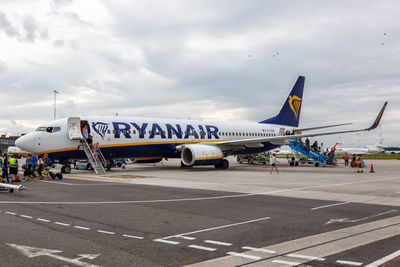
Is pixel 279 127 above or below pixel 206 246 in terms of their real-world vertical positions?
above

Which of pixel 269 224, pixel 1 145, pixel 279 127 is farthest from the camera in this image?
pixel 1 145

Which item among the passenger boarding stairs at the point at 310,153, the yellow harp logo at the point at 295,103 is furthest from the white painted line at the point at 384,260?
the yellow harp logo at the point at 295,103

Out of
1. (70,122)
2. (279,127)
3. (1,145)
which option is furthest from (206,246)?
(1,145)

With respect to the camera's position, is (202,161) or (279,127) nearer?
(202,161)

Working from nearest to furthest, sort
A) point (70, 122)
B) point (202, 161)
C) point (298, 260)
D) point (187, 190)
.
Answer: point (298, 260)
point (187, 190)
point (70, 122)
point (202, 161)

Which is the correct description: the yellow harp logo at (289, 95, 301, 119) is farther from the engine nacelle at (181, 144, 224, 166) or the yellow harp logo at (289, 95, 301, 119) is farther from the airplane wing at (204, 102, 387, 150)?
the engine nacelle at (181, 144, 224, 166)

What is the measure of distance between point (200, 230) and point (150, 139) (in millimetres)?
20360

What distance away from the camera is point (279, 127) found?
1555 inches

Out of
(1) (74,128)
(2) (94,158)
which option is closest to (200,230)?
(2) (94,158)

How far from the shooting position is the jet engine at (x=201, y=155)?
87.5ft

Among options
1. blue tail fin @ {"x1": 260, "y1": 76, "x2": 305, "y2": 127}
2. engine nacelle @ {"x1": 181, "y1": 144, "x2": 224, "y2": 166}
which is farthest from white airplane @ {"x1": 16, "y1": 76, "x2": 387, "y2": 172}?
blue tail fin @ {"x1": 260, "y1": 76, "x2": 305, "y2": 127}

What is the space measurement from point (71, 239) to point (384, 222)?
6905mm

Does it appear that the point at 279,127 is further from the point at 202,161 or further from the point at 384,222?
Answer: the point at 384,222

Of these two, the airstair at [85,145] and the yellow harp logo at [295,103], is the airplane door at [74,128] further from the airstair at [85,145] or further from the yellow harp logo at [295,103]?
the yellow harp logo at [295,103]
